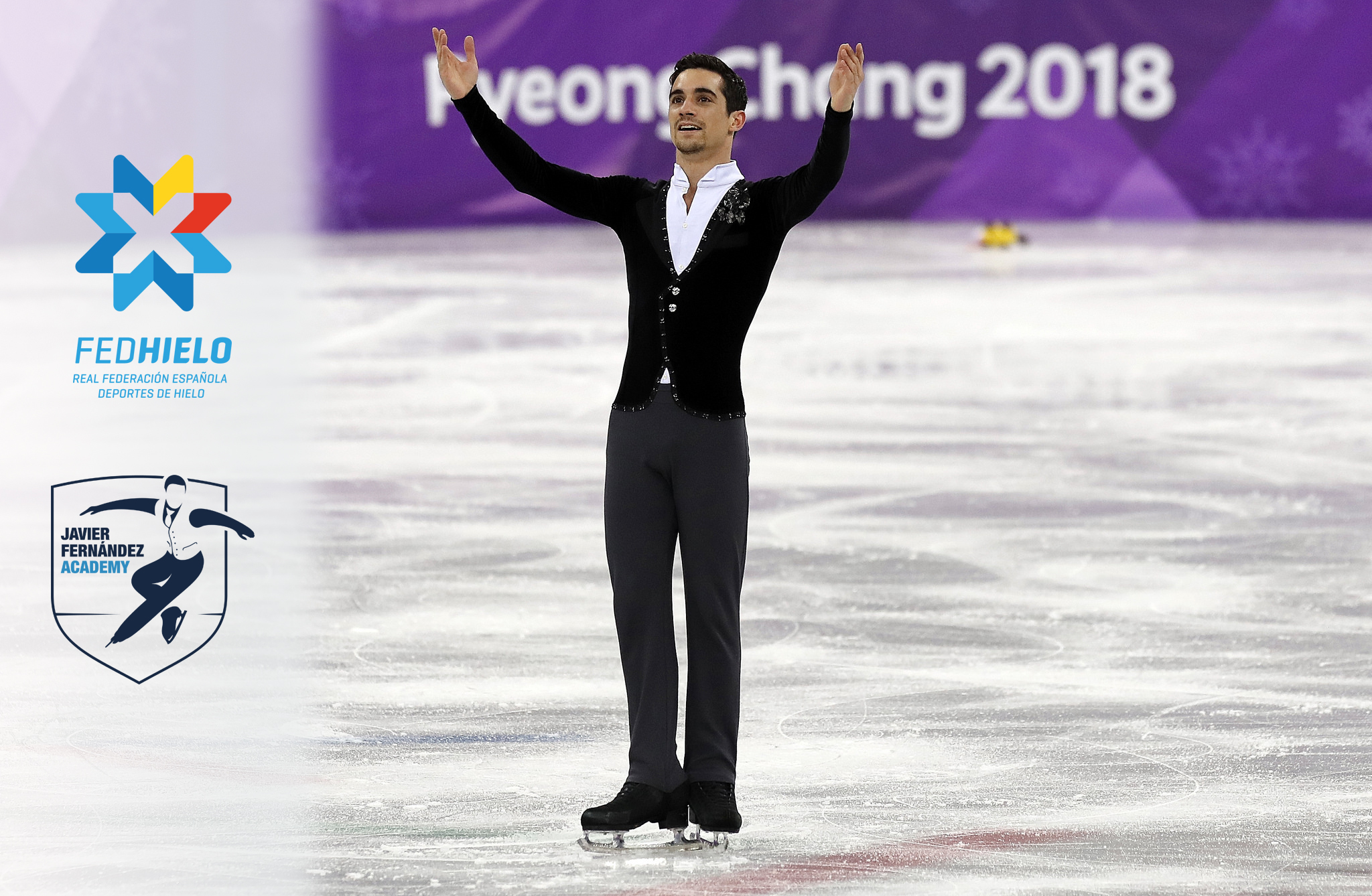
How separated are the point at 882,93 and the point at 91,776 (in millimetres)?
17477

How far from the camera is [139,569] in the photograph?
6719mm

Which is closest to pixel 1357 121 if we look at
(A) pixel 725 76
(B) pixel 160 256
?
(B) pixel 160 256

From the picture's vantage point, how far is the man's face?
13.0 feet

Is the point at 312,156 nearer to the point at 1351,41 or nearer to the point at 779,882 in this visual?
the point at 1351,41

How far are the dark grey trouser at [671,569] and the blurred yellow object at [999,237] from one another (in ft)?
49.6

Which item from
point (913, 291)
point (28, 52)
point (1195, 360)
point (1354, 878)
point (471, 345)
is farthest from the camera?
point (28, 52)

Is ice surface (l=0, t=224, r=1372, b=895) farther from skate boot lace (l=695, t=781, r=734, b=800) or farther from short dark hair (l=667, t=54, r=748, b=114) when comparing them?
short dark hair (l=667, t=54, r=748, b=114)

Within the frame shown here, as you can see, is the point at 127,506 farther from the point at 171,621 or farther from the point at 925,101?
the point at 925,101

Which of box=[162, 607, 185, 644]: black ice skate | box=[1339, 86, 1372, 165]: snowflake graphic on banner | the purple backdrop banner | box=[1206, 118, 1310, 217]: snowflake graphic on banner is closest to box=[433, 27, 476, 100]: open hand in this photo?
box=[162, 607, 185, 644]: black ice skate

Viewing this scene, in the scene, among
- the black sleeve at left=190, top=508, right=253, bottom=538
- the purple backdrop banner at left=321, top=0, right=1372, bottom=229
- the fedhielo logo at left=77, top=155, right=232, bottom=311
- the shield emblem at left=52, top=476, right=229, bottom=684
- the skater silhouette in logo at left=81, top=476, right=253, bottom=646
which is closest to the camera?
the shield emblem at left=52, top=476, right=229, bottom=684

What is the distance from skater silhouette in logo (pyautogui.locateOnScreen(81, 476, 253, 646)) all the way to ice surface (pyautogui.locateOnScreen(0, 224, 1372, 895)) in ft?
0.98

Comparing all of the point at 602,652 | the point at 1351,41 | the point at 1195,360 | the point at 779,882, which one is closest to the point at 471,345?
the point at 1195,360

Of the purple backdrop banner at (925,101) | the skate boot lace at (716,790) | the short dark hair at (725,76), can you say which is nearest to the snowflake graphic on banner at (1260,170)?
the purple backdrop banner at (925,101)

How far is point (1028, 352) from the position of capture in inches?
472
